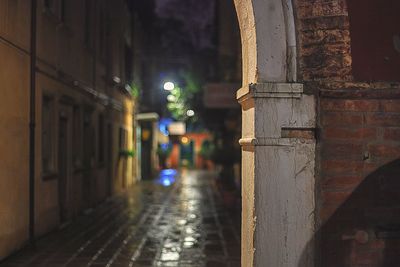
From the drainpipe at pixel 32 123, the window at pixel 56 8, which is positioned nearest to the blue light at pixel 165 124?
the window at pixel 56 8

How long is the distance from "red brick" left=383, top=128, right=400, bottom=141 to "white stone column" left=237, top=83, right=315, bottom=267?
1.86 ft

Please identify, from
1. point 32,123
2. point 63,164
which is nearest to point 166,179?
point 63,164

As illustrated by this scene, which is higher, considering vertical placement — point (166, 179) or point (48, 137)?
point (48, 137)

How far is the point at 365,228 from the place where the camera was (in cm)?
416

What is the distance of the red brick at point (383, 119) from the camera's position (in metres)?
4.12

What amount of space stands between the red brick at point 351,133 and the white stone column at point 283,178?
150 millimetres

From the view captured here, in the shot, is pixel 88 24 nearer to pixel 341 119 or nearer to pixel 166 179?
pixel 341 119

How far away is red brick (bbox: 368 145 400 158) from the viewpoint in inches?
163

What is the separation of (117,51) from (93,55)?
5115mm

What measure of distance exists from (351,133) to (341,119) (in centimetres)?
13

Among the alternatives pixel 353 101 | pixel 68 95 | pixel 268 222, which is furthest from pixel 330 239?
pixel 68 95

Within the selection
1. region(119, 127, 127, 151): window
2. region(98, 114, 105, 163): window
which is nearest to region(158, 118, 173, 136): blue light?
region(119, 127, 127, 151): window

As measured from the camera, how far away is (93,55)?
14602mm

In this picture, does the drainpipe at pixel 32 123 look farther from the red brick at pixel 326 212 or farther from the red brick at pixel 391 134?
the red brick at pixel 391 134
